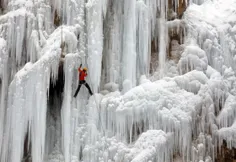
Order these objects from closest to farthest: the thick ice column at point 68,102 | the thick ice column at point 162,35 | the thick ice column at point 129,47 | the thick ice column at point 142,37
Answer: the thick ice column at point 68,102 < the thick ice column at point 129,47 < the thick ice column at point 142,37 < the thick ice column at point 162,35

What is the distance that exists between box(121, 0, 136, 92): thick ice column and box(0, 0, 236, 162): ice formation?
0.03 metres

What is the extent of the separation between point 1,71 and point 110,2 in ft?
11.9

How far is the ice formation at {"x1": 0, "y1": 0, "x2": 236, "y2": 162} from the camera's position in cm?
1017

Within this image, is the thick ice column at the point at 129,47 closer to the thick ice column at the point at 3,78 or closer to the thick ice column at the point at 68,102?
the thick ice column at the point at 68,102

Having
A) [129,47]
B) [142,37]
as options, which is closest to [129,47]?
[129,47]

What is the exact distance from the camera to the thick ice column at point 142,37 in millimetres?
11086

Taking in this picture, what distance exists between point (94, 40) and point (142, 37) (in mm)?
1374

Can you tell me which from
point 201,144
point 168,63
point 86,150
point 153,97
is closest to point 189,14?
point 168,63

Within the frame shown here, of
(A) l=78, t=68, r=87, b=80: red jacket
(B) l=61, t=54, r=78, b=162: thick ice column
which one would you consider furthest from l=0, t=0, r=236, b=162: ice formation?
(A) l=78, t=68, r=87, b=80: red jacket

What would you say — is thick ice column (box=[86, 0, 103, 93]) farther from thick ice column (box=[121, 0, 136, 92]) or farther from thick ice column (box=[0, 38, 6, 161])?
thick ice column (box=[0, 38, 6, 161])

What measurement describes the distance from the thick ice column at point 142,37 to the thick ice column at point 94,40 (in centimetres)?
106

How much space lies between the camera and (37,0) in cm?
1101

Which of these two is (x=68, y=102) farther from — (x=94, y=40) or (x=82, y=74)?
(x=94, y=40)

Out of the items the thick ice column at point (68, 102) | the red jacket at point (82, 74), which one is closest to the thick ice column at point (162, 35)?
the red jacket at point (82, 74)
